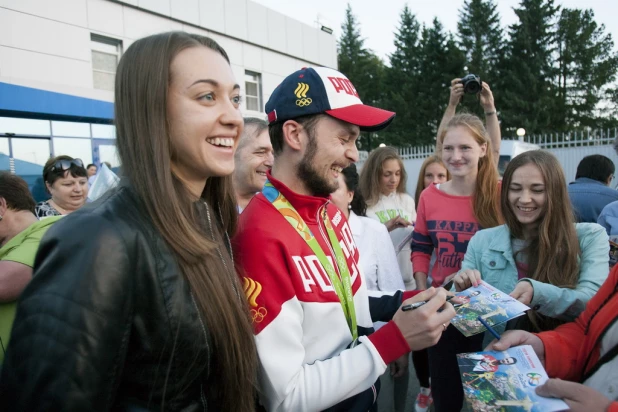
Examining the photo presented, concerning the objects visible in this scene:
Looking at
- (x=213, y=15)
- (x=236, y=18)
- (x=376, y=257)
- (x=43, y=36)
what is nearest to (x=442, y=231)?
(x=376, y=257)

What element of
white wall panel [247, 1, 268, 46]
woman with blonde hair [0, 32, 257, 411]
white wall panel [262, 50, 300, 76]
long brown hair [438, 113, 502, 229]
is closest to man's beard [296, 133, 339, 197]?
woman with blonde hair [0, 32, 257, 411]

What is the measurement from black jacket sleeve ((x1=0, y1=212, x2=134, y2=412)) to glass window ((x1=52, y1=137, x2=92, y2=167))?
1112 cm

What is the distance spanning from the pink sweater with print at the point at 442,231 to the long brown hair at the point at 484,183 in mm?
62

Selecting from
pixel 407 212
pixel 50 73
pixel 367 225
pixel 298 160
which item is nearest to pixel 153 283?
pixel 298 160

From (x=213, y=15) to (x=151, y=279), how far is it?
17.2 meters

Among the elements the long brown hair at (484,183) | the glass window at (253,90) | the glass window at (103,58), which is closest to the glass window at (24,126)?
the glass window at (103,58)

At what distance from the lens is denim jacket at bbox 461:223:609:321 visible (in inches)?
87.4

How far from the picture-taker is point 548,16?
121ft

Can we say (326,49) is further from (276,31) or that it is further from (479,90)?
(479,90)

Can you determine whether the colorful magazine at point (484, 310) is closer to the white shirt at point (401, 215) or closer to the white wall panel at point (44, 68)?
the white shirt at point (401, 215)

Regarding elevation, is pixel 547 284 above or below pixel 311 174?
below

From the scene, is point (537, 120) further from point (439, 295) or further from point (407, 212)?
point (439, 295)

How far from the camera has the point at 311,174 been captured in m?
1.79

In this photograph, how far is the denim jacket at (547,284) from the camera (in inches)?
87.4
